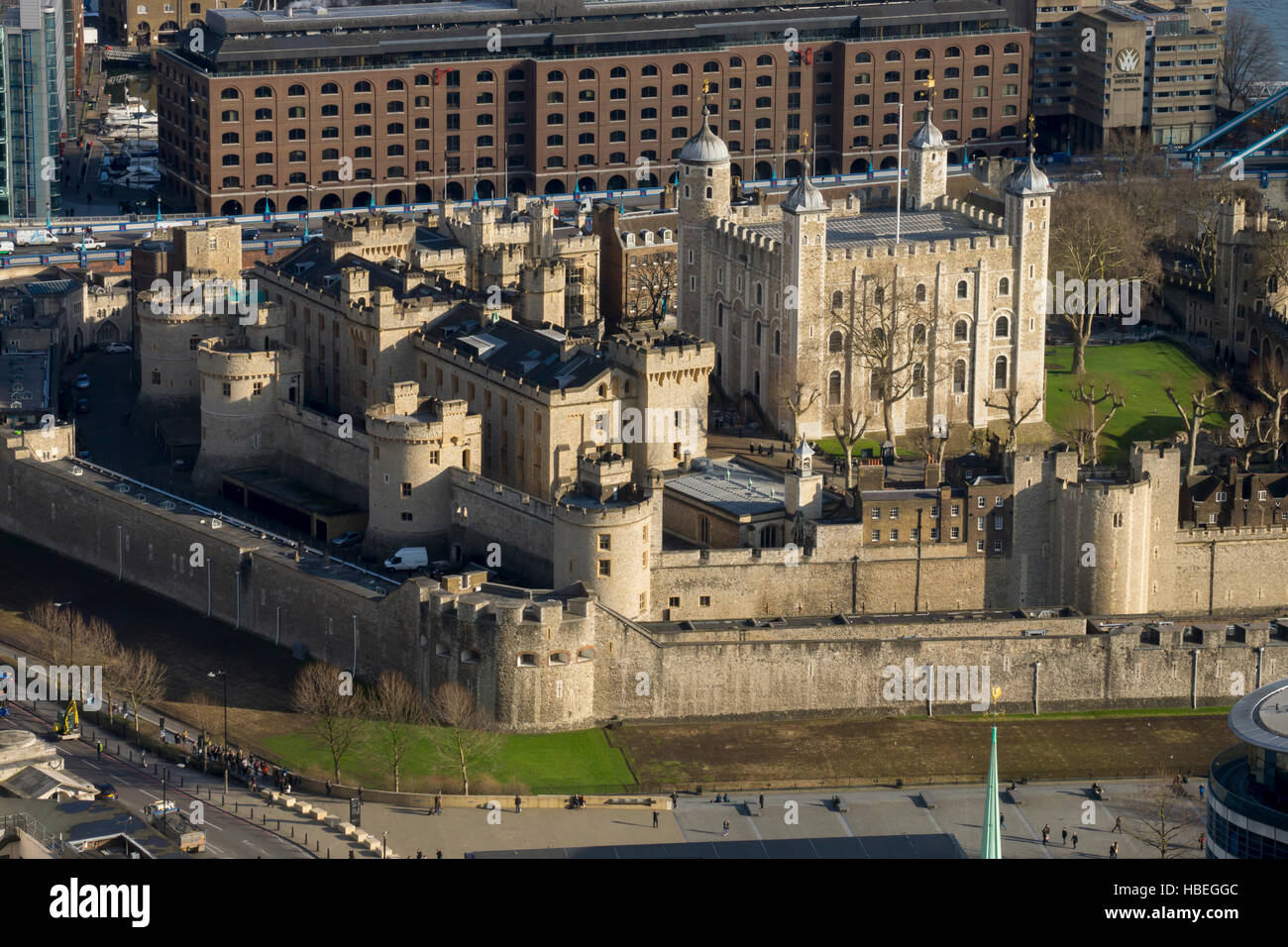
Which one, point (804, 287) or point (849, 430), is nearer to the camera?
point (849, 430)

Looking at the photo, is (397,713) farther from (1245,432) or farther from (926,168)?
(926,168)

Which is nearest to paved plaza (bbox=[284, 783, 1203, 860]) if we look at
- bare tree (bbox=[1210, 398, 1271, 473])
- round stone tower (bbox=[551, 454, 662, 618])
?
round stone tower (bbox=[551, 454, 662, 618])

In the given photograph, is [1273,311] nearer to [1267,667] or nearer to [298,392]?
[1267,667]

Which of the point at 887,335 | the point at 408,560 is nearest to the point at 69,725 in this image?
the point at 408,560

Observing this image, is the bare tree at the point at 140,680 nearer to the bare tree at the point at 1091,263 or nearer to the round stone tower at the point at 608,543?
the round stone tower at the point at 608,543

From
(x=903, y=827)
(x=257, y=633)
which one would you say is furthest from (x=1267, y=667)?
(x=257, y=633)

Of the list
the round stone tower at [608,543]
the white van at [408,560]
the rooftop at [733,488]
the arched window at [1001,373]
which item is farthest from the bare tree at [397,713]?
the arched window at [1001,373]
